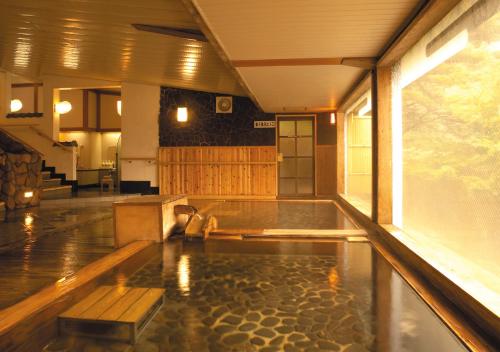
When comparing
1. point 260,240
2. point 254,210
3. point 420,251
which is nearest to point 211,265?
point 260,240

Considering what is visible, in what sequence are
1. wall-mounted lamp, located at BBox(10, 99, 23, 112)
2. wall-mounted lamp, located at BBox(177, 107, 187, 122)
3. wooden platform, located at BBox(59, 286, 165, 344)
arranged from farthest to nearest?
wall-mounted lamp, located at BBox(10, 99, 23, 112)
wall-mounted lamp, located at BBox(177, 107, 187, 122)
wooden platform, located at BBox(59, 286, 165, 344)

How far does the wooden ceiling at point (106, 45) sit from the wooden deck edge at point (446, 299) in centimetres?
414

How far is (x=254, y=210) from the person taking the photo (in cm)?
802

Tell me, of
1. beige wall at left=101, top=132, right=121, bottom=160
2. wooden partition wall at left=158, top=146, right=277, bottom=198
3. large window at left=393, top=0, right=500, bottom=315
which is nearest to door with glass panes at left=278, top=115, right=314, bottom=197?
wooden partition wall at left=158, top=146, right=277, bottom=198

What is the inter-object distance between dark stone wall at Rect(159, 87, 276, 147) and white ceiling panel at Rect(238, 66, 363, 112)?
1310 millimetres

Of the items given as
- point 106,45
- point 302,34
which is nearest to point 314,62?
point 302,34

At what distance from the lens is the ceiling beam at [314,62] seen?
5328mm

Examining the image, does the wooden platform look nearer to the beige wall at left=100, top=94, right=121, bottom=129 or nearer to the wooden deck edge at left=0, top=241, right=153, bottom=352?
the wooden deck edge at left=0, top=241, right=153, bottom=352

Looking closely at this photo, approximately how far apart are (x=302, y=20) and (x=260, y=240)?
110 inches

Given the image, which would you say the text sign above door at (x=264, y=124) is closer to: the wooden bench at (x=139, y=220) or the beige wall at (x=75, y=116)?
the wooden bench at (x=139, y=220)

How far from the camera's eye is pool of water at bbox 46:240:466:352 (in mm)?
2275

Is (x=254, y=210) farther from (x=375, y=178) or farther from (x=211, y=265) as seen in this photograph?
(x=211, y=265)

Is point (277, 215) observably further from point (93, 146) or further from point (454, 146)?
point (93, 146)

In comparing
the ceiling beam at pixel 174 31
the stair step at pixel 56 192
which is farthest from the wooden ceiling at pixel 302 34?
the stair step at pixel 56 192
